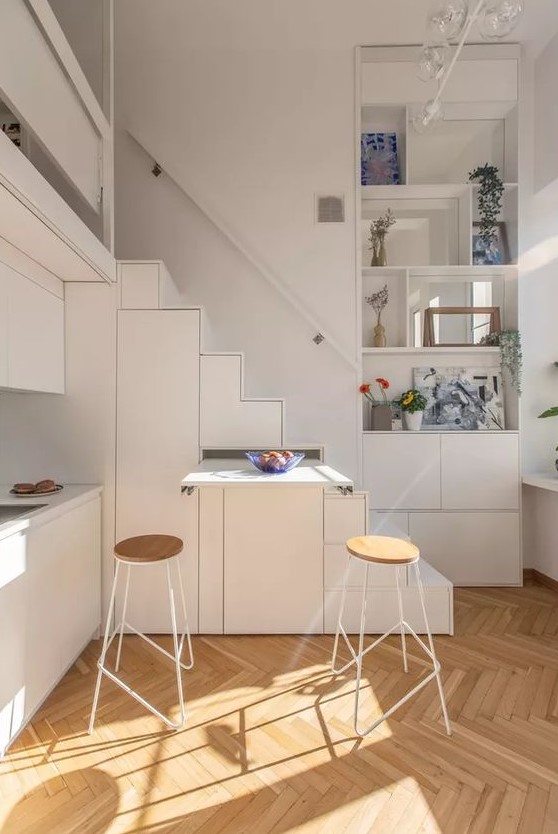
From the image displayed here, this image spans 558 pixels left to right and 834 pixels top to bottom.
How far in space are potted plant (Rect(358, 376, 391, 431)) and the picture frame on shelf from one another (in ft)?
1.37

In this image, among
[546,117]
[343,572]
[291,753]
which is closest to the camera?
[291,753]

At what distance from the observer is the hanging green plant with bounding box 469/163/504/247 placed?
299cm

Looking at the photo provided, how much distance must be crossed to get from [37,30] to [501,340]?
2.90 m

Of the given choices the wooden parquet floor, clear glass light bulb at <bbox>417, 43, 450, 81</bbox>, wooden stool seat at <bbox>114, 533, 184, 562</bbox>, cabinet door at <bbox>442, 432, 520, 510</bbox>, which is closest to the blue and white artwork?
clear glass light bulb at <bbox>417, 43, 450, 81</bbox>

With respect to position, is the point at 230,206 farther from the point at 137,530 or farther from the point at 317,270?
the point at 137,530

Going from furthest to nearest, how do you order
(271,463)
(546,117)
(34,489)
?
(546,117) < (34,489) < (271,463)

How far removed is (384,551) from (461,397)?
1783mm

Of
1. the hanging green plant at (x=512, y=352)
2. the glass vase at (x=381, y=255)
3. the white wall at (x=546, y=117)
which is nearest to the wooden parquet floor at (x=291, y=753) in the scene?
the hanging green plant at (x=512, y=352)

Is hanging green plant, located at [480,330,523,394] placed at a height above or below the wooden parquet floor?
above

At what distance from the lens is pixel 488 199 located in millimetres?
3033

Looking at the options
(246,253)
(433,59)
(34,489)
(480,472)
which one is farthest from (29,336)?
(480,472)

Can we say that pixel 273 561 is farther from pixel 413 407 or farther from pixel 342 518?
pixel 413 407

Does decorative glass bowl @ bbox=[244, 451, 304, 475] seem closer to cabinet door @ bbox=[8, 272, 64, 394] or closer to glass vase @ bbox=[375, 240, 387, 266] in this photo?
cabinet door @ bbox=[8, 272, 64, 394]

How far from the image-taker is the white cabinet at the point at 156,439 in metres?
2.38
